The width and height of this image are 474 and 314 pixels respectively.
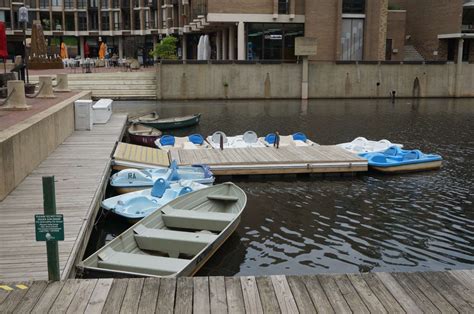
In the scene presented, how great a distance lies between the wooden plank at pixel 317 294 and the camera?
5.78 m

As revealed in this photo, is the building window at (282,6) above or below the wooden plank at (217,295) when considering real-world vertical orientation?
above

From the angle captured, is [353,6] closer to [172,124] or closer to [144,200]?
[172,124]

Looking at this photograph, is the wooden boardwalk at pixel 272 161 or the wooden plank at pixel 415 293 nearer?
the wooden plank at pixel 415 293

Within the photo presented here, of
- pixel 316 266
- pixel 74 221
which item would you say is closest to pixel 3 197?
pixel 74 221

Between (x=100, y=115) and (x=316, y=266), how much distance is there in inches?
633

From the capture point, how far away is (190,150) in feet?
65.7

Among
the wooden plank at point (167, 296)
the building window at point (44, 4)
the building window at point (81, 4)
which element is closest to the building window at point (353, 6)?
the wooden plank at point (167, 296)

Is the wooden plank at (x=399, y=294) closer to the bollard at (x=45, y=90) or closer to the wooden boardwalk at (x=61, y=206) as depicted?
the wooden boardwalk at (x=61, y=206)

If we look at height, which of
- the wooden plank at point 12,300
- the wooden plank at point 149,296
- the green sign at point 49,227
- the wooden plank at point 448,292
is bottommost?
the wooden plank at point 448,292

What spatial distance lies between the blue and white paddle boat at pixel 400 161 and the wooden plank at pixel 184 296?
13.0 meters

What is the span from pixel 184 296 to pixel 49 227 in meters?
1.68

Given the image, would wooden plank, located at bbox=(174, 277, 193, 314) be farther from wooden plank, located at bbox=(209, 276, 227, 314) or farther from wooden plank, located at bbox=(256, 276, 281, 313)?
wooden plank, located at bbox=(256, 276, 281, 313)

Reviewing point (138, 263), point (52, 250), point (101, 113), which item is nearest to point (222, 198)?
point (138, 263)

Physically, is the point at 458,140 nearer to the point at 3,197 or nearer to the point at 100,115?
the point at 100,115
